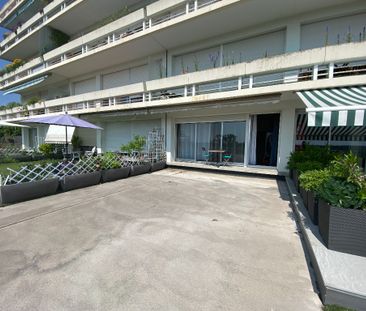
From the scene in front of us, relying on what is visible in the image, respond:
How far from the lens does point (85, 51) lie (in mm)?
14422

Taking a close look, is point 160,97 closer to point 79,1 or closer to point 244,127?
point 244,127

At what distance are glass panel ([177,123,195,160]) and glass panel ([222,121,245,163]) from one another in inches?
94.3

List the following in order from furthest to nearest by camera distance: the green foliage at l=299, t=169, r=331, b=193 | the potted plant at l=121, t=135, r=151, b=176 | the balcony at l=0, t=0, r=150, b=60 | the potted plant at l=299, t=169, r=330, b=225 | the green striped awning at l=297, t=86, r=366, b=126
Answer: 1. the balcony at l=0, t=0, r=150, b=60
2. the potted plant at l=121, t=135, r=151, b=176
3. the green striped awning at l=297, t=86, r=366, b=126
4. the green foliage at l=299, t=169, r=331, b=193
5. the potted plant at l=299, t=169, r=330, b=225

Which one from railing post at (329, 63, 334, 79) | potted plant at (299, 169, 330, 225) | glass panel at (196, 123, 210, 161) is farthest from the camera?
glass panel at (196, 123, 210, 161)

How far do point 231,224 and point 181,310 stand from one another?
8.57 ft

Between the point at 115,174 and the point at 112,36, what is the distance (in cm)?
1035

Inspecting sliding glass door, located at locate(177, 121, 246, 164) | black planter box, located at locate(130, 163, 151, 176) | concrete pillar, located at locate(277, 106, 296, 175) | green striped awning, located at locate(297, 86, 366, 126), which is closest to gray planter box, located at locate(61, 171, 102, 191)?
black planter box, located at locate(130, 163, 151, 176)

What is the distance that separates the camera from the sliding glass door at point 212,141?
11.2 meters

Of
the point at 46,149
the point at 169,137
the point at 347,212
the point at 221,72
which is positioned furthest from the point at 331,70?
the point at 46,149

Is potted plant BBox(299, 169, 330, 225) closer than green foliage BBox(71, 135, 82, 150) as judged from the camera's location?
Yes

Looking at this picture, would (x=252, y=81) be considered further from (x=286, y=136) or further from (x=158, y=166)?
(x=158, y=166)

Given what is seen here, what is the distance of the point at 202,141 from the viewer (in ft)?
41.4

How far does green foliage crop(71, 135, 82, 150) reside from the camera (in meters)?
18.3

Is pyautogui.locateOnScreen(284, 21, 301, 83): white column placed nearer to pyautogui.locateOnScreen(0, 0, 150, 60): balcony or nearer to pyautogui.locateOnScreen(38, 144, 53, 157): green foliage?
pyautogui.locateOnScreen(0, 0, 150, 60): balcony
